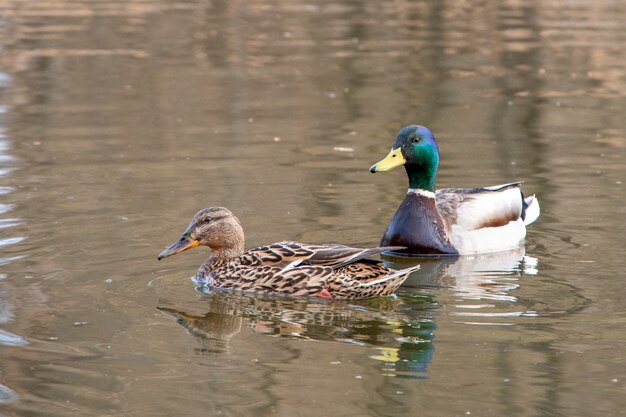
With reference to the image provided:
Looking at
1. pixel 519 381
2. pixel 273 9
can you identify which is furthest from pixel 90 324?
pixel 273 9

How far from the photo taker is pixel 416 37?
25984 mm

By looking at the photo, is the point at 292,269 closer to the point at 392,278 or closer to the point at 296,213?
the point at 392,278

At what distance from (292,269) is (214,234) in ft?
2.69

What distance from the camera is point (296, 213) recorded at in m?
11.8

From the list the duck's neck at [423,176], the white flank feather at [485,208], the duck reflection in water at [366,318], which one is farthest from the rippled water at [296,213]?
the duck's neck at [423,176]

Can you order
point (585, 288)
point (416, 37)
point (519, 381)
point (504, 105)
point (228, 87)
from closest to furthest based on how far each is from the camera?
point (519, 381) → point (585, 288) → point (504, 105) → point (228, 87) → point (416, 37)

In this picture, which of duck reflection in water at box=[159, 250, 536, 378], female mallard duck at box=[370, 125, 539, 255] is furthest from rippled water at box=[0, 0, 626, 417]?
female mallard duck at box=[370, 125, 539, 255]

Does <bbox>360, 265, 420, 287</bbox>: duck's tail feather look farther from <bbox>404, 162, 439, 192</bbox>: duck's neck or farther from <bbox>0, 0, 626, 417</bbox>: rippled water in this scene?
<bbox>404, 162, 439, 192</bbox>: duck's neck

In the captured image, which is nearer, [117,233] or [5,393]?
[5,393]

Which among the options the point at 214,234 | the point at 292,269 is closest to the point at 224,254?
the point at 214,234

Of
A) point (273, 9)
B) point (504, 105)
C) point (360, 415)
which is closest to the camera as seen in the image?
point (360, 415)

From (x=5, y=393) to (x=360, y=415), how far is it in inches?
81.6

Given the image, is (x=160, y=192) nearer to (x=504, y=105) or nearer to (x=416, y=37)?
(x=504, y=105)

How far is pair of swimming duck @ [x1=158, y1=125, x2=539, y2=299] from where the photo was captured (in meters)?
9.17
